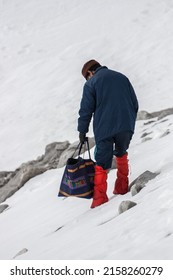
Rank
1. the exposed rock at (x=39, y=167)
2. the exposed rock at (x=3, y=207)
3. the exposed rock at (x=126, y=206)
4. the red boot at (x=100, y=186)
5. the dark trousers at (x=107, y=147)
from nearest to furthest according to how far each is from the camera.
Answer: the exposed rock at (x=126, y=206) < the dark trousers at (x=107, y=147) < the red boot at (x=100, y=186) < the exposed rock at (x=3, y=207) < the exposed rock at (x=39, y=167)

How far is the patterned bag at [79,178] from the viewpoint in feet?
23.5

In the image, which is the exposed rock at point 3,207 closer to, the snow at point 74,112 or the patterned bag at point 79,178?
the snow at point 74,112

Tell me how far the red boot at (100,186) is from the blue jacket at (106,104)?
0.47 metres

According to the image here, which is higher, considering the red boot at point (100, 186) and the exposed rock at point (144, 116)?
the exposed rock at point (144, 116)

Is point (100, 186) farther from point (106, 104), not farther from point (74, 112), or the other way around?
point (74, 112)

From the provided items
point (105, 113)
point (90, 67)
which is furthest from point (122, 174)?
point (90, 67)

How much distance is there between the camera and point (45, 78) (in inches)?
866

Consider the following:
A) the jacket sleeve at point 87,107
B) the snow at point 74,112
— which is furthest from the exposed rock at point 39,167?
the jacket sleeve at point 87,107

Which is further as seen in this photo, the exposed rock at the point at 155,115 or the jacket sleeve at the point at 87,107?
the exposed rock at the point at 155,115

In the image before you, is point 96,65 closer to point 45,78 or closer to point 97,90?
point 97,90

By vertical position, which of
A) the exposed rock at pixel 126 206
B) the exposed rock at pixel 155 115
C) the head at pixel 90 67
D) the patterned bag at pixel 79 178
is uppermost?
the exposed rock at pixel 155 115

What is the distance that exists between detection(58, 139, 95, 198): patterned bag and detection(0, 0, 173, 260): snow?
332mm

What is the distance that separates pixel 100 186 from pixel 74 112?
40.7 ft

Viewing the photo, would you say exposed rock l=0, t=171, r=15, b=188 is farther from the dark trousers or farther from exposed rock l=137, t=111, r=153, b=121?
the dark trousers
